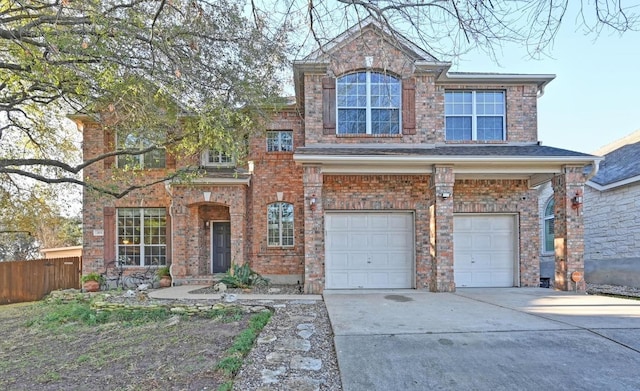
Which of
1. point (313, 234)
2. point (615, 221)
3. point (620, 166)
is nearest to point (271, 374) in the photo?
point (313, 234)

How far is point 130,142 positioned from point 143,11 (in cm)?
617

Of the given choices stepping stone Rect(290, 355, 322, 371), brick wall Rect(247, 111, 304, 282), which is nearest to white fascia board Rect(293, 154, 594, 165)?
brick wall Rect(247, 111, 304, 282)

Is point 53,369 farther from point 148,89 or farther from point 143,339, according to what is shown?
point 148,89

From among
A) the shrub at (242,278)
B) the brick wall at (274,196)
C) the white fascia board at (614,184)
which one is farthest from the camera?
the brick wall at (274,196)

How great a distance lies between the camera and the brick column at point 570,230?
349 inches

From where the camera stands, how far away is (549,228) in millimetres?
13844

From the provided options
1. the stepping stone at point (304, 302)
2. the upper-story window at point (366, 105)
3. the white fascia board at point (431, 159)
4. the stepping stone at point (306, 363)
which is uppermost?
the upper-story window at point (366, 105)

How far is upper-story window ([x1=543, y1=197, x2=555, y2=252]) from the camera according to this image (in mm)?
13719

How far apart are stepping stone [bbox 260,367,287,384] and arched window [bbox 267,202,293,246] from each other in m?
7.55

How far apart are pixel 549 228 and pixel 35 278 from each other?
18.4 meters

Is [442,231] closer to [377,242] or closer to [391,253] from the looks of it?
[391,253]

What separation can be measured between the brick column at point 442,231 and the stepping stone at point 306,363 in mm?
5481

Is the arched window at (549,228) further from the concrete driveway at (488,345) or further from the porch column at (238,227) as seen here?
the porch column at (238,227)

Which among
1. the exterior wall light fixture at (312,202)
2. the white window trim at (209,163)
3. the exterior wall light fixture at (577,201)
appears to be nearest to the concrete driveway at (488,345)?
the exterior wall light fixture at (577,201)
